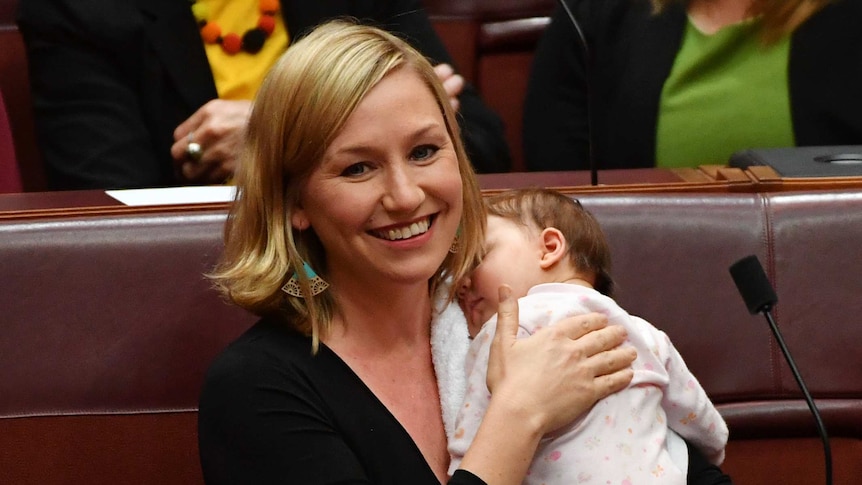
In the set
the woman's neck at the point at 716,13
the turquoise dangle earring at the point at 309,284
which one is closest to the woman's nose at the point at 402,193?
the turquoise dangle earring at the point at 309,284

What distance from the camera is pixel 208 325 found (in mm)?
1411

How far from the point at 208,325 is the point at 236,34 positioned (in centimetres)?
61

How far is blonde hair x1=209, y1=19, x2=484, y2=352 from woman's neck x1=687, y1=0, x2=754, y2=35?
91 cm

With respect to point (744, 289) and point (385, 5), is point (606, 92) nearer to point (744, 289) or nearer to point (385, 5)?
point (385, 5)

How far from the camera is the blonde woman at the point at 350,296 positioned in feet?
3.81

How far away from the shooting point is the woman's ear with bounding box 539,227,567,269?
1.27 metres

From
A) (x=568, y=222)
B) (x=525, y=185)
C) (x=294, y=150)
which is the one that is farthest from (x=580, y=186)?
(x=294, y=150)

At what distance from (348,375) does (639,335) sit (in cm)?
29

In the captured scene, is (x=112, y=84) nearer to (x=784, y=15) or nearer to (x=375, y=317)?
(x=375, y=317)

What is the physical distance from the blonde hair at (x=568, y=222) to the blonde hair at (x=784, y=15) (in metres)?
0.83

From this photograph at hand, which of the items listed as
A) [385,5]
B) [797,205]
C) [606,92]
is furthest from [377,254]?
[606,92]

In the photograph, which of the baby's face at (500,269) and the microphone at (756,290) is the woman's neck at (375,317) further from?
the microphone at (756,290)

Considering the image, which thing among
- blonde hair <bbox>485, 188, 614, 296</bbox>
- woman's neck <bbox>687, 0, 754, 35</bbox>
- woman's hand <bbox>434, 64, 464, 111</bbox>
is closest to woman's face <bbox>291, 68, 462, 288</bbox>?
blonde hair <bbox>485, 188, 614, 296</bbox>

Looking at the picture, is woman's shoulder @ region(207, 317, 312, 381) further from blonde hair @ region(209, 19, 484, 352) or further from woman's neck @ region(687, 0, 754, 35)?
woman's neck @ region(687, 0, 754, 35)
